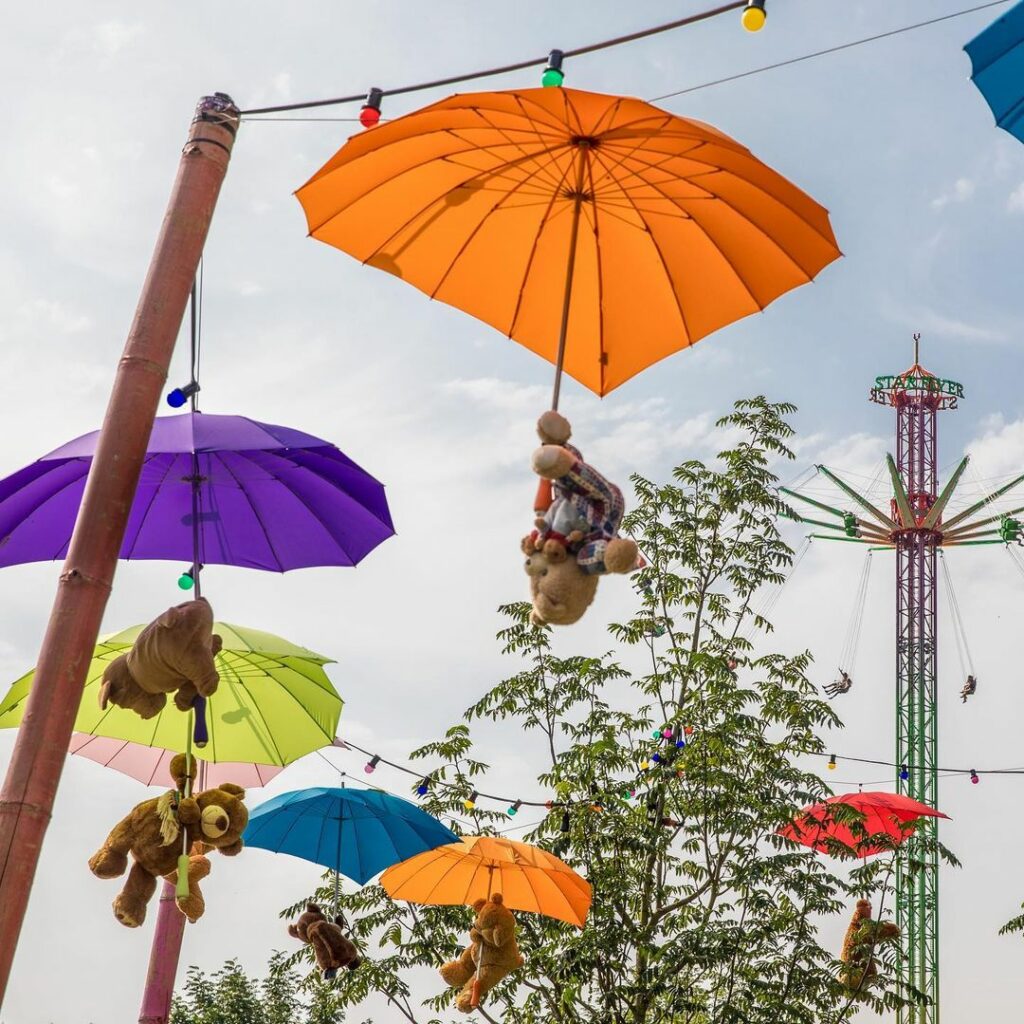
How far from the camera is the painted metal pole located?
3.52 m

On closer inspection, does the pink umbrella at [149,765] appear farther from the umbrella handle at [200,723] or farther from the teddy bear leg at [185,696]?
the teddy bear leg at [185,696]

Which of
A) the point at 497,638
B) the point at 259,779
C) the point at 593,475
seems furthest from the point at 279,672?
the point at 497,638

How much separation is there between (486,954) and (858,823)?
11.2 ft

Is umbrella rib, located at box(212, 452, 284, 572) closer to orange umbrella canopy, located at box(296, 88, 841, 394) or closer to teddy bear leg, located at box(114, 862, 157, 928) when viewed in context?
orange umbrella canopy, located at box(296, 88, 841, 394)

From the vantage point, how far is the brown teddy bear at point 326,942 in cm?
980

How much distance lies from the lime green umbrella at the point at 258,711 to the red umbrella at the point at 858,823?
5078 millimetres

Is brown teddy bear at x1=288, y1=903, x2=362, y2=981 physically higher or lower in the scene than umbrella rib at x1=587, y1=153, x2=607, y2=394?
lower

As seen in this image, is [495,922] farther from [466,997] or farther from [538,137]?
[538,137]

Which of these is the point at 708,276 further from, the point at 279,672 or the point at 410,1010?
the point at 410,1010

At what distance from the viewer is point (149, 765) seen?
8.22 metres

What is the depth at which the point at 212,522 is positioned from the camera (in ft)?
19.7

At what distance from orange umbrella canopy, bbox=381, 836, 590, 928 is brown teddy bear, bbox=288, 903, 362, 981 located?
67cm

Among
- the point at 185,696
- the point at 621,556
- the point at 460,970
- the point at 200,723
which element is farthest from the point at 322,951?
the point at 621,556

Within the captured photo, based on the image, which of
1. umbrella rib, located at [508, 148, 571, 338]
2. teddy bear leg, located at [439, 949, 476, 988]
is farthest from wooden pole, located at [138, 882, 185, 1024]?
umbrella rib, located at [508, 148, 571, 338]
